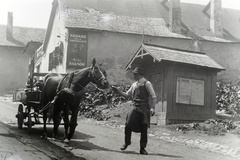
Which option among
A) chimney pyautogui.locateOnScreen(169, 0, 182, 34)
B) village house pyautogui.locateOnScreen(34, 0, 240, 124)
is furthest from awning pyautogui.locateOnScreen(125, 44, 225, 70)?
chimney pyautogui.locateOnScreen(169, 0, 182, 34)

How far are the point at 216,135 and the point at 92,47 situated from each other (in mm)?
14370

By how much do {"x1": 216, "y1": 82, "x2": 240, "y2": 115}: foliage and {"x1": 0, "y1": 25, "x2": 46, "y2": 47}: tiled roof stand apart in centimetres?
2883

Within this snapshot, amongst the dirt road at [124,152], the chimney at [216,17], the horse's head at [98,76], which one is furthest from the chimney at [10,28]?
the horse's head at [98,76]

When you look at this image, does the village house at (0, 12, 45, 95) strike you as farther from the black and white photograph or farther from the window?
the window

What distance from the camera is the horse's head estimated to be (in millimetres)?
7730

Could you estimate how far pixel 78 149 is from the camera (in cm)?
743

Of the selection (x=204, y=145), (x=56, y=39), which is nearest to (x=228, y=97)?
(x=204, y=145)

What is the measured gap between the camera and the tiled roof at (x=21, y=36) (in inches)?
1639

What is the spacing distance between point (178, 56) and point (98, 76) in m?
8.00

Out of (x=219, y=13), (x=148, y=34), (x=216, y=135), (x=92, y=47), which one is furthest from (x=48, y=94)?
(x=219, y=13)

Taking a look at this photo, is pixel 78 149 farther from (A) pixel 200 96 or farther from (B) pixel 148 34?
(B) pixel 148 34

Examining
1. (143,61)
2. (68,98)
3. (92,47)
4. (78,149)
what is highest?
(92,47)

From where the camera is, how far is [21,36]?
4378 cm

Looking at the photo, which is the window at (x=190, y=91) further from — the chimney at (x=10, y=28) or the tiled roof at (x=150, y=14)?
the chimney at (x=10, y=28)
